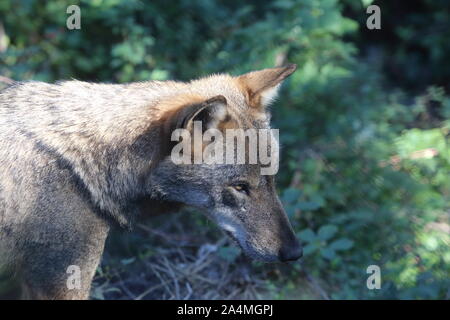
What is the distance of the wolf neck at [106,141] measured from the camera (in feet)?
11.1

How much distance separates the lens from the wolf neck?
339cm

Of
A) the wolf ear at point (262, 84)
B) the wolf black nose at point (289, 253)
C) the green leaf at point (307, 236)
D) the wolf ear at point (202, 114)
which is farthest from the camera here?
the green leaf at point (307, 236)

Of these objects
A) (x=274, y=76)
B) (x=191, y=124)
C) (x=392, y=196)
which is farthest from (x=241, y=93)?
(x=392, y=196)

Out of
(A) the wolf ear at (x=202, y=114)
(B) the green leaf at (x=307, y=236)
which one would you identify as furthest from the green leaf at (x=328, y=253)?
(A) the wolf ear at (x=202, y=114)

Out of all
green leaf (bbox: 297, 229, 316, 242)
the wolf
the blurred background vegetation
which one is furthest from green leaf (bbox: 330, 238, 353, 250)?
the wolf

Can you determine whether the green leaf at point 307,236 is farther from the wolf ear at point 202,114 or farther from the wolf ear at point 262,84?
the wolf ear at point 202,114

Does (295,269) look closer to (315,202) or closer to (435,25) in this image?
(315,202)

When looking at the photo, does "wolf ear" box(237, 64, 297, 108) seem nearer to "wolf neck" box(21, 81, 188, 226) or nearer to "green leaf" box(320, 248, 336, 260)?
"wolf neck" box(21, 81, 188, 226)

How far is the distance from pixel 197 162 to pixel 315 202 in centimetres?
183

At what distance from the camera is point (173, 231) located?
5.29 metres

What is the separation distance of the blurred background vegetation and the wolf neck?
1.26 metres

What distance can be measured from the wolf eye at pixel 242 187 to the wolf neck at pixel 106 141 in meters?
0.54

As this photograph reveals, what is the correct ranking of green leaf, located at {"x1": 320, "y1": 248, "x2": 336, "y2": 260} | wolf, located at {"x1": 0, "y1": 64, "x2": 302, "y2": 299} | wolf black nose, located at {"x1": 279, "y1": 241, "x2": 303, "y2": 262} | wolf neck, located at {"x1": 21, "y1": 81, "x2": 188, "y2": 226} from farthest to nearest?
green leaf, located at {"x1": 320, "y1": 248, "x2": 336, "y2": 260}
wolf black nose, located at {"x1": 279, "y1": 241, "x2": 303, "y2": 262}
wolf neck, located at {"x1": 21, "y1": 81, "x2": 188, "y2": 226}
wolf, located at {"x1": 0, "y1": 64, "x2": 302, "y2": 299}

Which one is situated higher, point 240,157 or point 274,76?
point 274,76
